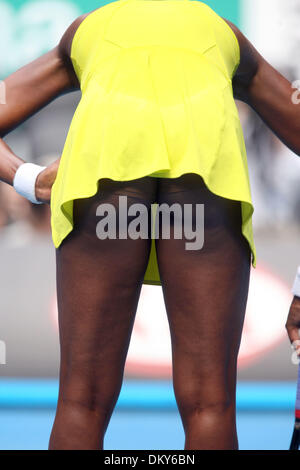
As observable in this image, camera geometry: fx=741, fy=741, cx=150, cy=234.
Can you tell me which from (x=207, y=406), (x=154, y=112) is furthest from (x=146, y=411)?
(x=154, y=112)

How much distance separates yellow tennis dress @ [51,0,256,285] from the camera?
1254 mm

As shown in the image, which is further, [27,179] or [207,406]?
[27,179]

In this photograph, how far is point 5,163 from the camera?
144cm

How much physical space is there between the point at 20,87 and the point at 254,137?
2.24 meters

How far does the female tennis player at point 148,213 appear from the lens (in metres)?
1.26

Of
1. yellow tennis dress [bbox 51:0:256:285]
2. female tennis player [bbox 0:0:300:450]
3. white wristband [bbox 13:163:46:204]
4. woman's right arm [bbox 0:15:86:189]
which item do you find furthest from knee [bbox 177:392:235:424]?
woman's right arm [bbox 0:15:86:189]

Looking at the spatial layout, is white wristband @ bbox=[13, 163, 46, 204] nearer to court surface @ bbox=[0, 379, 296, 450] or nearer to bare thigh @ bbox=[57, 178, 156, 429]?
bare thigh @ bbox=[57, 178, 156, 429]

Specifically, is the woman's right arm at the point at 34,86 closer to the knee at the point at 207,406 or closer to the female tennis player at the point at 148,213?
the female tennis player at the point at 148,213

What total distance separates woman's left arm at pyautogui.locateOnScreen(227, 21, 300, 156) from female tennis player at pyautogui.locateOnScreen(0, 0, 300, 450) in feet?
0.56

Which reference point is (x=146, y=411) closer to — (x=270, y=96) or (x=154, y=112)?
(x=270, y=96)

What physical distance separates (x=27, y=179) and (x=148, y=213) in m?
0.25

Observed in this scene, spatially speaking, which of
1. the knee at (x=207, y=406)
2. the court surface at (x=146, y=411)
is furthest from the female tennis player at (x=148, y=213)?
the court surface at (x=146, y=411)

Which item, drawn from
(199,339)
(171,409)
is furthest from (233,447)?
(171,409)

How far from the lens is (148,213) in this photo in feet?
4.25
